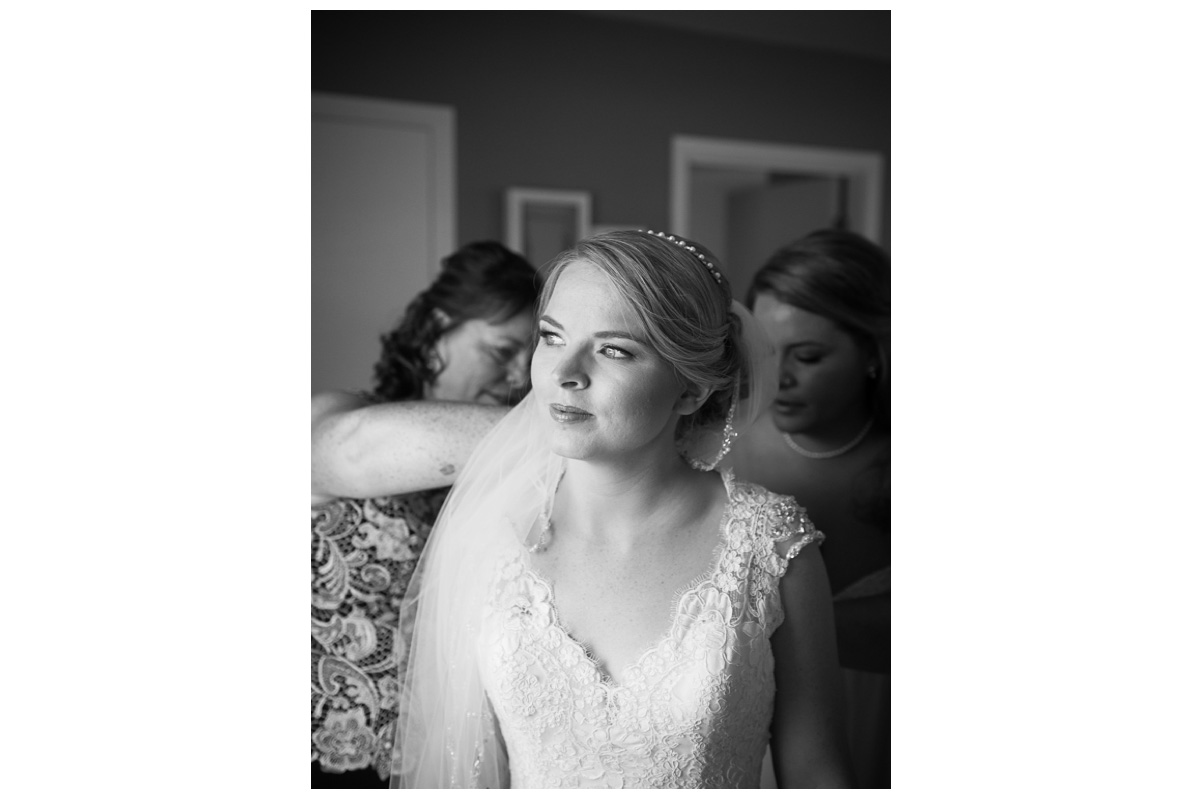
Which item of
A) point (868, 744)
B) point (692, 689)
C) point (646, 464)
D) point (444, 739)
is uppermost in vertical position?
point (646, 464)

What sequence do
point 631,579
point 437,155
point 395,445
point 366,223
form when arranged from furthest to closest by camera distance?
point 437,155, point 366,223, point 395,445, point 631,579

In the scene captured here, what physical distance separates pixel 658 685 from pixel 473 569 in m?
0.35

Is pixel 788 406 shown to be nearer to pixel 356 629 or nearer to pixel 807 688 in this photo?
pixel 807 688

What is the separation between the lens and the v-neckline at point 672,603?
1344 mm

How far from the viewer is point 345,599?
1.80 meters

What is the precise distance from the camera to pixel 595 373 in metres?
1.29

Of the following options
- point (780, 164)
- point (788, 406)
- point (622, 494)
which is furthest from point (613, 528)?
point (780, 164)

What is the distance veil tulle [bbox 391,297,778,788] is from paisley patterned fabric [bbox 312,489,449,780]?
19 centimetres

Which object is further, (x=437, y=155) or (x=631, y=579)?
(x=437, y=155)

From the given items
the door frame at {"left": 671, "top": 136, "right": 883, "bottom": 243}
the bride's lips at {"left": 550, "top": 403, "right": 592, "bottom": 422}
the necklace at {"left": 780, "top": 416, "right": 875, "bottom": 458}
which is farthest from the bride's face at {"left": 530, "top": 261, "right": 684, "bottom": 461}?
the door frame at {"left": 671, "top": 136, "right": 883, "bottom": 243}

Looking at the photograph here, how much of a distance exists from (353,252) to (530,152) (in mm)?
1084

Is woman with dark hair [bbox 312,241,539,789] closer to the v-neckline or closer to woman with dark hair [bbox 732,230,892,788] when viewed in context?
the v-neckline
